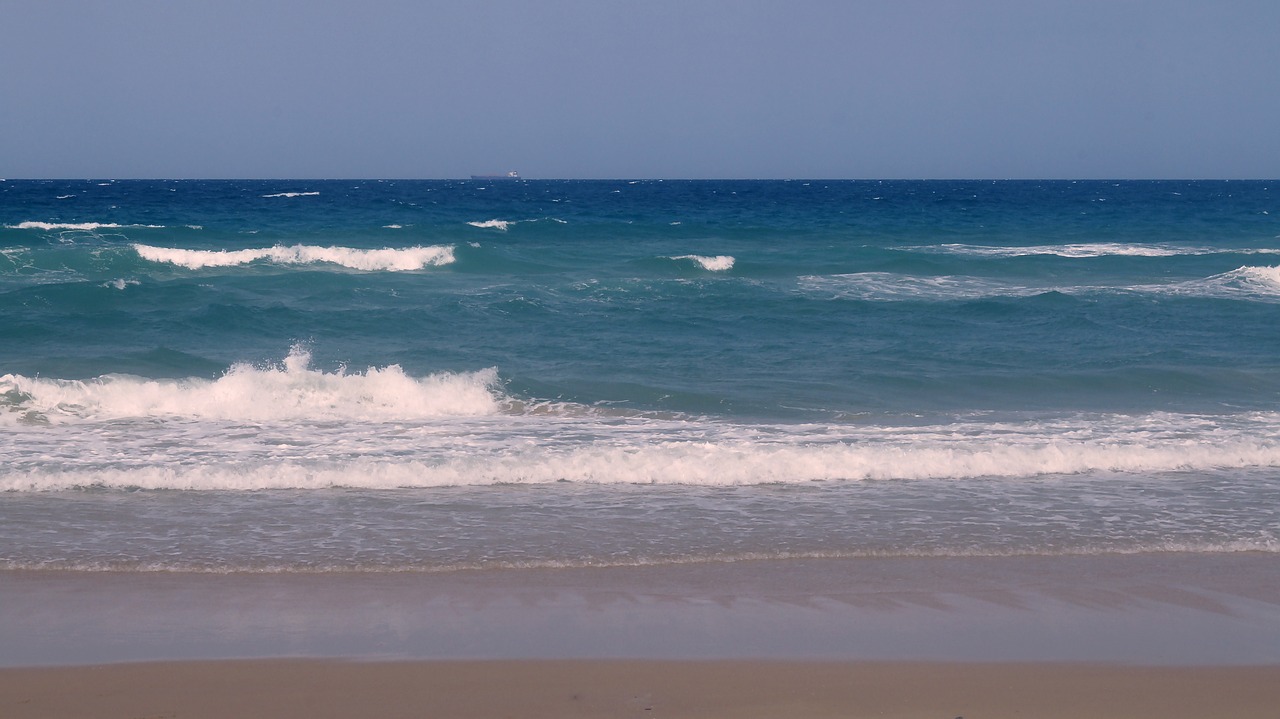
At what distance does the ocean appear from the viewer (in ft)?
23.2

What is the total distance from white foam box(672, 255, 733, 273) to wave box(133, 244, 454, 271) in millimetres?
6114

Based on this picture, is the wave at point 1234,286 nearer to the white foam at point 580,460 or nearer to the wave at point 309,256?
the white foam at point 580,460

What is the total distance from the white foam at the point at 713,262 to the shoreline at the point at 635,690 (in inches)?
789

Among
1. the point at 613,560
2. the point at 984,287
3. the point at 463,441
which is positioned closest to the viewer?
the point at 613,560

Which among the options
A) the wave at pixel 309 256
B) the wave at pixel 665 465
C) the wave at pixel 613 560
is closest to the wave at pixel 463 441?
the wave at pixel 665 465

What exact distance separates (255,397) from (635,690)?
768 cm


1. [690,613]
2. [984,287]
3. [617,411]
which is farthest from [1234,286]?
[690,613]

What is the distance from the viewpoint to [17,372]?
42.0 feet

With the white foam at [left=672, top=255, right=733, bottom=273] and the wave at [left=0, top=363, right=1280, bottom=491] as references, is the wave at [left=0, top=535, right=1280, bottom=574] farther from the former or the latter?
the white foam at [left=672, top=255, right=733, bottom=273]

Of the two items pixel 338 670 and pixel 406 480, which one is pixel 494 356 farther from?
pixel 338 670

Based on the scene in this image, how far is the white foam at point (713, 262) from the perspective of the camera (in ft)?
81.9

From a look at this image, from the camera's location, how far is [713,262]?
25.5 metres

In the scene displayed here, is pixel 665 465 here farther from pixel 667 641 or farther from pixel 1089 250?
pixel 1089 250

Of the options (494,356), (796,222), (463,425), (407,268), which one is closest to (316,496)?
(463,425)
